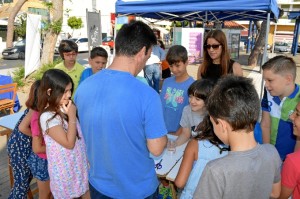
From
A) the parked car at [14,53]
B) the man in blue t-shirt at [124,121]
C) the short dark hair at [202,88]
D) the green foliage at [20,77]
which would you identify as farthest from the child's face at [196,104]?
the parked car at [14,53]

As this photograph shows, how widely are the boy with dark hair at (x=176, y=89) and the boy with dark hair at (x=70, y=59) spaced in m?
1.30

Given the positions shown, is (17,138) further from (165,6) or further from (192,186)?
(165,6)

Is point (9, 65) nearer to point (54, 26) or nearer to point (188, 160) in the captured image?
point (54, 26)

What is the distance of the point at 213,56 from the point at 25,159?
2.14 metres

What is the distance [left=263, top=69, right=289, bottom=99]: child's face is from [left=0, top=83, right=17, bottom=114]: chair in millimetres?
4705

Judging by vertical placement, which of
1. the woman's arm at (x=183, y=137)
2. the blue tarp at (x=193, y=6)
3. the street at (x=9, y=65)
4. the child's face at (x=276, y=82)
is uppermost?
the blue tarp at (x=193, y=6)

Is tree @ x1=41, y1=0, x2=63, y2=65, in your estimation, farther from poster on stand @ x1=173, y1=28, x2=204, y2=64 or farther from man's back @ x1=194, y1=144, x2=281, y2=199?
man's back @ x1=194, y1=144, x2=281, y2=199

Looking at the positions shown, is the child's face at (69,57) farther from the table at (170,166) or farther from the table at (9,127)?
the table at (170,166)

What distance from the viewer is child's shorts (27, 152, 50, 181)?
2.07 m

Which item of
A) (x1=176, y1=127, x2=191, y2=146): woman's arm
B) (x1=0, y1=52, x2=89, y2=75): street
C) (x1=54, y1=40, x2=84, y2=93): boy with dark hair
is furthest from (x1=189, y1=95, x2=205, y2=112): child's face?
(x1=0, y1=52, x2=89, y2=75): street

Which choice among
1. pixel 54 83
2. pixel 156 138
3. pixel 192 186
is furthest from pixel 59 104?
pixel 192 186

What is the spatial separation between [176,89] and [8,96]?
4076 millimetres

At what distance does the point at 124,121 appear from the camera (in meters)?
1.27

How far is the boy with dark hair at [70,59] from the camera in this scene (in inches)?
133
